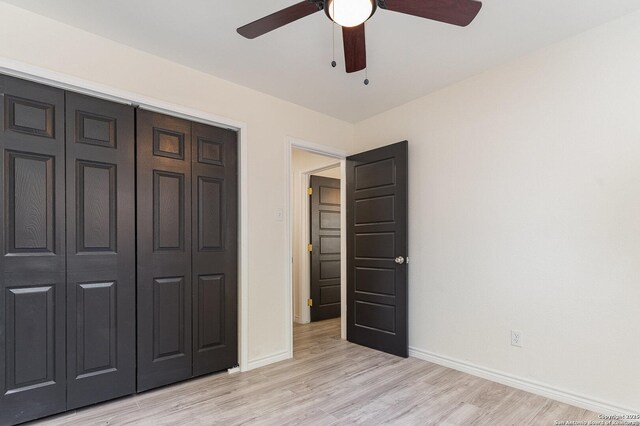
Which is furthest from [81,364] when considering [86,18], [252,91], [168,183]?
[252,91]

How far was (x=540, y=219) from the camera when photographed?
99.7 inches

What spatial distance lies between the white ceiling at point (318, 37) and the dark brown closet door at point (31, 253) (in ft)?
2.04

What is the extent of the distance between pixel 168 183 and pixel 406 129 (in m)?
2.30

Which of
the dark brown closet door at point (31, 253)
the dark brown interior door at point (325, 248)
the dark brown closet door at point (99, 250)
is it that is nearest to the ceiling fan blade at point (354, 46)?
the dark brown closet door at point (99, 250)

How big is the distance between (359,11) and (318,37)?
1041 mm

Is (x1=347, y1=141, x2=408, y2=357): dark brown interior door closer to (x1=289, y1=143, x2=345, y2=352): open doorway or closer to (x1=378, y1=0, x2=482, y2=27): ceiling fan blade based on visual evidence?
(x1=289, y1=143, x2=345, y2=352): open doorway

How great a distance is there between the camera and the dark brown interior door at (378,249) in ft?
10.9

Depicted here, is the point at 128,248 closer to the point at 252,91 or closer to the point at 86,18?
the point at 86,18

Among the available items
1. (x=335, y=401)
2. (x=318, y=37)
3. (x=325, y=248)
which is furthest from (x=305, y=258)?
(x=318, y=37)

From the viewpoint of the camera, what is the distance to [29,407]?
6.85 ft

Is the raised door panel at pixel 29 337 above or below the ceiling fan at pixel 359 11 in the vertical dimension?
below

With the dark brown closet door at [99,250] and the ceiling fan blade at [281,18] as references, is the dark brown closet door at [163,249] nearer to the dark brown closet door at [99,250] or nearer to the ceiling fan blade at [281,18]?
the dark brown closet door at [99,250]

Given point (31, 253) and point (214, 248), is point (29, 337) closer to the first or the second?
point (31, 253)

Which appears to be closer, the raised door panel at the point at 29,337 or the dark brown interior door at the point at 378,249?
the raised door panel at the point at 29,337
